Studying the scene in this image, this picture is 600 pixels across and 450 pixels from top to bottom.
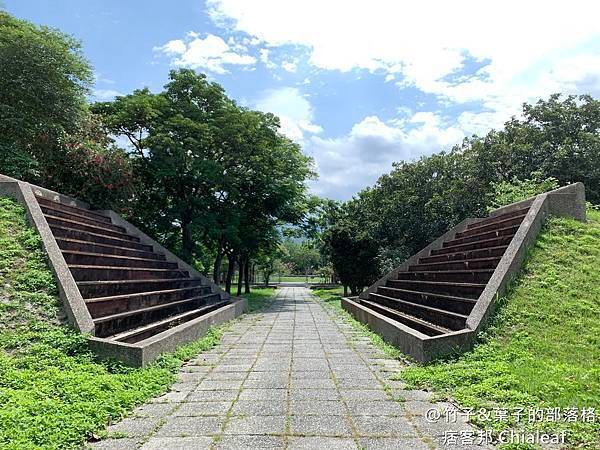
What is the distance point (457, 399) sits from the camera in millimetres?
4406

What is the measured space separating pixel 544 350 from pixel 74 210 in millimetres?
9997

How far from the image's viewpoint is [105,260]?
848cm

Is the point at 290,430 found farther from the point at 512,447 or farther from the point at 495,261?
the point at 495,261

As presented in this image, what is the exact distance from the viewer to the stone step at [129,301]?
653cm

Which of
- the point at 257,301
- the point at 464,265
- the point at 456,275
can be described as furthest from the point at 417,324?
the point at 257,301

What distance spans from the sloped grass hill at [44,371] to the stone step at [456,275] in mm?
5194

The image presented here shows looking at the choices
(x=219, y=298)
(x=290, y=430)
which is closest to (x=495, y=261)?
(x=290, y=430)

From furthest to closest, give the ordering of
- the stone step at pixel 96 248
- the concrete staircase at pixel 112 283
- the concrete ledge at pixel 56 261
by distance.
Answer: the stone step at pixel 96 248 < the concrete staircase at pixel 112 283 < the concrete ledge at pixel 56 261

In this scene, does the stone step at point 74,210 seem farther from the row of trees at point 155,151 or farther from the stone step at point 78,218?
the row of trees at point 155,151

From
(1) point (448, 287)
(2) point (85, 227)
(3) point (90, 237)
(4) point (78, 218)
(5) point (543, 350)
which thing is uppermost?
(4) point (78, 218)

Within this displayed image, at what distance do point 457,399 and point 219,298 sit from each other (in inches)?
439

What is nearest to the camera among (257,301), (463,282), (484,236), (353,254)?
(463,282)

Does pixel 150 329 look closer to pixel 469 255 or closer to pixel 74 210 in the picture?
pixel 74 210

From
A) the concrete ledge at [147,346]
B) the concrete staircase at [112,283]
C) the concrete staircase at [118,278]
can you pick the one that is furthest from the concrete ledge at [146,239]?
the concrete ledge at [147,346]
